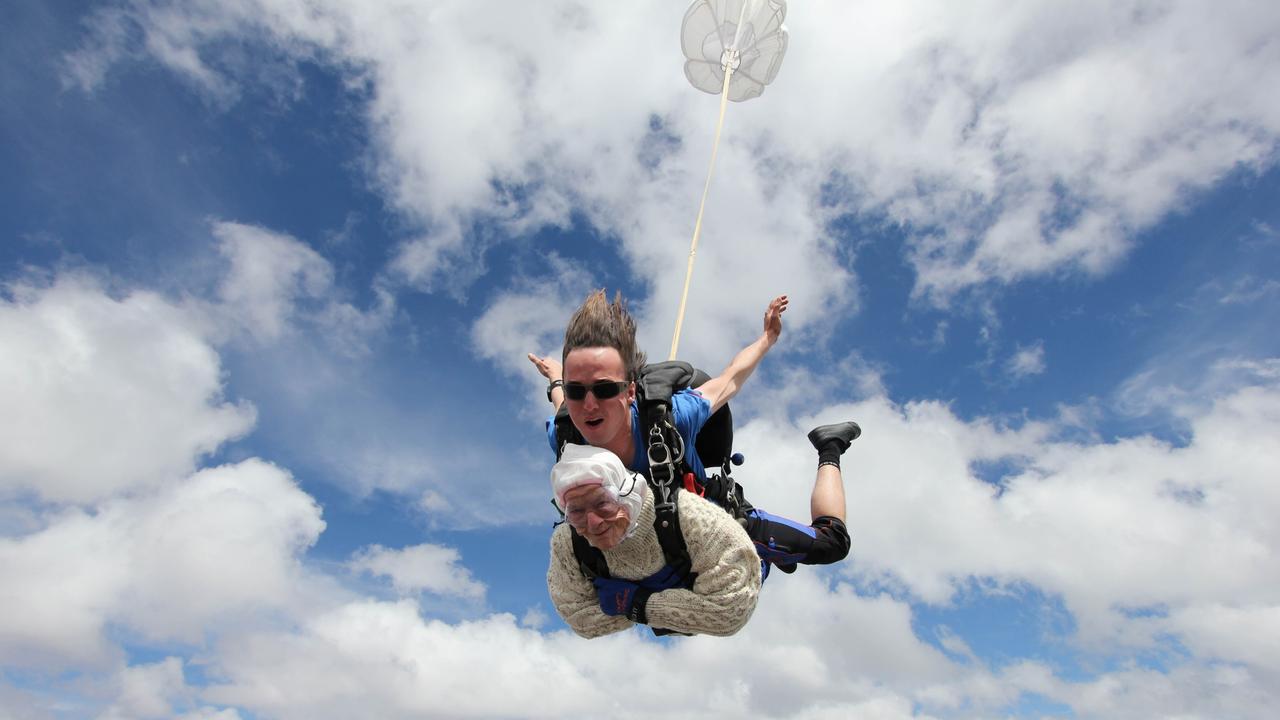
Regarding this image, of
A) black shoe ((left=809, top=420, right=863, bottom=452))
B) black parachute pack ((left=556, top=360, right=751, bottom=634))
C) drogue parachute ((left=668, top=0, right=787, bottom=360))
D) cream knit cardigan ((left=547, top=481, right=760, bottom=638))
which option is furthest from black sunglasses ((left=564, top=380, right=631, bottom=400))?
drogue parachute ((left=668, top=0, right=787, bottom=360))

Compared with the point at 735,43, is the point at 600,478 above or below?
below

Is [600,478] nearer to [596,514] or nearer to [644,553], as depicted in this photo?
[596,514]

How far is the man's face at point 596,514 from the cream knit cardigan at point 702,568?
13 cm

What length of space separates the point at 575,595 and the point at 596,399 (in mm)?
1085

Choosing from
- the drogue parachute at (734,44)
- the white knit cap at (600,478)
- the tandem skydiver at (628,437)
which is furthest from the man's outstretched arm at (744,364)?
the drogue parachute at (734,44)

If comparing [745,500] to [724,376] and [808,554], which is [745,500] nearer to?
[808,554]

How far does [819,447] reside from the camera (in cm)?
610

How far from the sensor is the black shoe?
6.08 meters

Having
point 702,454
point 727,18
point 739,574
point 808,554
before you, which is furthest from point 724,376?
point 727,18

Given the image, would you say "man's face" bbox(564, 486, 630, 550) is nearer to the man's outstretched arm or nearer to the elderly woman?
the elderly woman

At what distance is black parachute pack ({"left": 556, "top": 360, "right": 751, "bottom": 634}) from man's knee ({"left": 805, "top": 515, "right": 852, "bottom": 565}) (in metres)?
0.55

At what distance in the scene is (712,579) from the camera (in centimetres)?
373

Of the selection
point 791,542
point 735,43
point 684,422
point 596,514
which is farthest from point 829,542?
point 735,43

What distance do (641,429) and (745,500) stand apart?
53.7 inches
